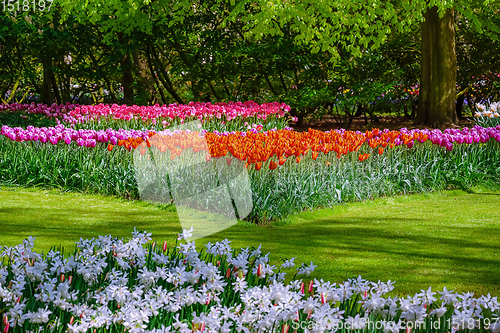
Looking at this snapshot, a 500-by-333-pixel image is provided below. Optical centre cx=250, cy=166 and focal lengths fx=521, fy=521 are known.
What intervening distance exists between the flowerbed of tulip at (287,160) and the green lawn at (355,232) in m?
0.27

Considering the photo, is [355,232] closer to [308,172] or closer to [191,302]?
[308,172]

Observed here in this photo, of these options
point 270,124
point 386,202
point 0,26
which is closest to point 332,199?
point 386,202

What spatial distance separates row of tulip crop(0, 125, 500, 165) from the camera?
651cm

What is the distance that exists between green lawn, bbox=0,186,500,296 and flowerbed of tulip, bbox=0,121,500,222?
10.8 inches

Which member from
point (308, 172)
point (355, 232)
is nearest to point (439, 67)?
point (308, 172)

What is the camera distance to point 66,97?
18.6 meters

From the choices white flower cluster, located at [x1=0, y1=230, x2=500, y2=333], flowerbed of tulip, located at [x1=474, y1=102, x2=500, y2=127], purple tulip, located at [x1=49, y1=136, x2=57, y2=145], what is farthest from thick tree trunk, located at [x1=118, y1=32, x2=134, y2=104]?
white flower cluster, located at [x1=0, y1=230, x2=500, y2=333]

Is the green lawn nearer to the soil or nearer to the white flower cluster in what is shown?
the white flower cluster

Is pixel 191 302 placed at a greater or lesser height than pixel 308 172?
lesser

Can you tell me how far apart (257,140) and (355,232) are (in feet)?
6.90

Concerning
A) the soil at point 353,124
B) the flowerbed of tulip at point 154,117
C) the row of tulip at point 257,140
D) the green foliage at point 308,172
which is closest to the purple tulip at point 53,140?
the row of tulip at point 257,140

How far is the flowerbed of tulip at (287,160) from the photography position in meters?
6.58

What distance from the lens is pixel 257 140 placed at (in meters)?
7.28

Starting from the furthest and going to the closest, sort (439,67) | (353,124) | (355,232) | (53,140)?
(353,124), (439,67), (53,140), (355,232)
